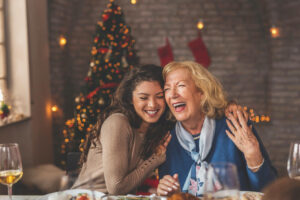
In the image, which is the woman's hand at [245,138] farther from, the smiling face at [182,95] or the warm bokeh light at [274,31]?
the warm bokeh light at [274,31]

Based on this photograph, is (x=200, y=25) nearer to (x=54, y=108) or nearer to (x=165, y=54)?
(x=165, y=54)

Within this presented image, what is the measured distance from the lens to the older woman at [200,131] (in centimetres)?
179

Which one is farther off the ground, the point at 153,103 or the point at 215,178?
the point at 153,103

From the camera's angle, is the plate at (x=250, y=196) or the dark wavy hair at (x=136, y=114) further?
the dark wavy hair at (x=136, y=114)

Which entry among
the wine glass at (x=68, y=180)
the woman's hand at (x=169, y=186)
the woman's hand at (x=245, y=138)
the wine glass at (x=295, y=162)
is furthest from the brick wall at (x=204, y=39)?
the wine glass at (x=68, y=180)

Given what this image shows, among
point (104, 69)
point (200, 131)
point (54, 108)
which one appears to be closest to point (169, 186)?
point (200, 131)

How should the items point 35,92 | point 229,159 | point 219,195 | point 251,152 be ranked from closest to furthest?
point 219,195 → point 251,152 → point 229,159 → point 35,92

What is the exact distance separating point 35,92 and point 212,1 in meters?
2.88

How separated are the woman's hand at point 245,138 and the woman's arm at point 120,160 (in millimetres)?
443

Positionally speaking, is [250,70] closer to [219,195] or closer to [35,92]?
[35,92]

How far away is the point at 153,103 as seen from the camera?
1990 mm

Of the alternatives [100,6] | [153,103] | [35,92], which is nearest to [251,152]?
[153,103]

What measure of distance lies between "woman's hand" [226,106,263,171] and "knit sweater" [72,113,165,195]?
443 mm

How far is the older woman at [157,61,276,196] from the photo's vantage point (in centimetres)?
179
